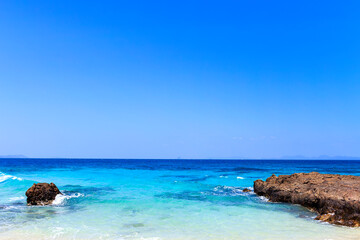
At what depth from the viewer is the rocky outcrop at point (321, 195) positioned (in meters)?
12.1

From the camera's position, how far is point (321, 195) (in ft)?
47.1

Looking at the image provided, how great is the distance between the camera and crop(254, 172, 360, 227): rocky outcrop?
12.1 m

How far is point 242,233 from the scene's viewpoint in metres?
10.6

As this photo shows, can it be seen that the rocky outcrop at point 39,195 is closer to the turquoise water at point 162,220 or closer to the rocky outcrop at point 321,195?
the turquoise water at point 162,220

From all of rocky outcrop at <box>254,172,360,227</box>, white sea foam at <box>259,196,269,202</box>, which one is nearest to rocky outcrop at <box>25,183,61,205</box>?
white sea foam at <box>259,196,269,202</box>

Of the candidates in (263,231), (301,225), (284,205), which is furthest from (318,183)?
(263,231)

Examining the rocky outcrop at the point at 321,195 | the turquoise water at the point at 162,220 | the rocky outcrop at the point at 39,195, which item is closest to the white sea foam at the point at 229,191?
the rocky outcrop at the point at 321,195

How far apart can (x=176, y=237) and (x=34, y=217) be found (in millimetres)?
7559

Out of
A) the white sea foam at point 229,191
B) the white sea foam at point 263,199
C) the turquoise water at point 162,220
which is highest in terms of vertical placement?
the turquoise water at point 162,220

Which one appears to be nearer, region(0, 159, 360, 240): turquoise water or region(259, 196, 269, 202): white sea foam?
region(0, 159, 360, 240): turquoise water

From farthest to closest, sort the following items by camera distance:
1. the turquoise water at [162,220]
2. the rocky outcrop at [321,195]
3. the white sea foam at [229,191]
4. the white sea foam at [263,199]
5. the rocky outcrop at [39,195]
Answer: the white sea foam at [229,191] < the white sea foam at [263,199] < the rocky outcrop at [39,195] < the rocky outcrop at [321,195] < the turquoise water at [162,220]

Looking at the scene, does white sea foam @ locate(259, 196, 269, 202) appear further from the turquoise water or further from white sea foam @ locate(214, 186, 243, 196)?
white sea foam @ locate(214, 186, 243, 196)

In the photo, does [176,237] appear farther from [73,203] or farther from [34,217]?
[73,203]

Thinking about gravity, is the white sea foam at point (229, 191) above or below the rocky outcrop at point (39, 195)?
below
